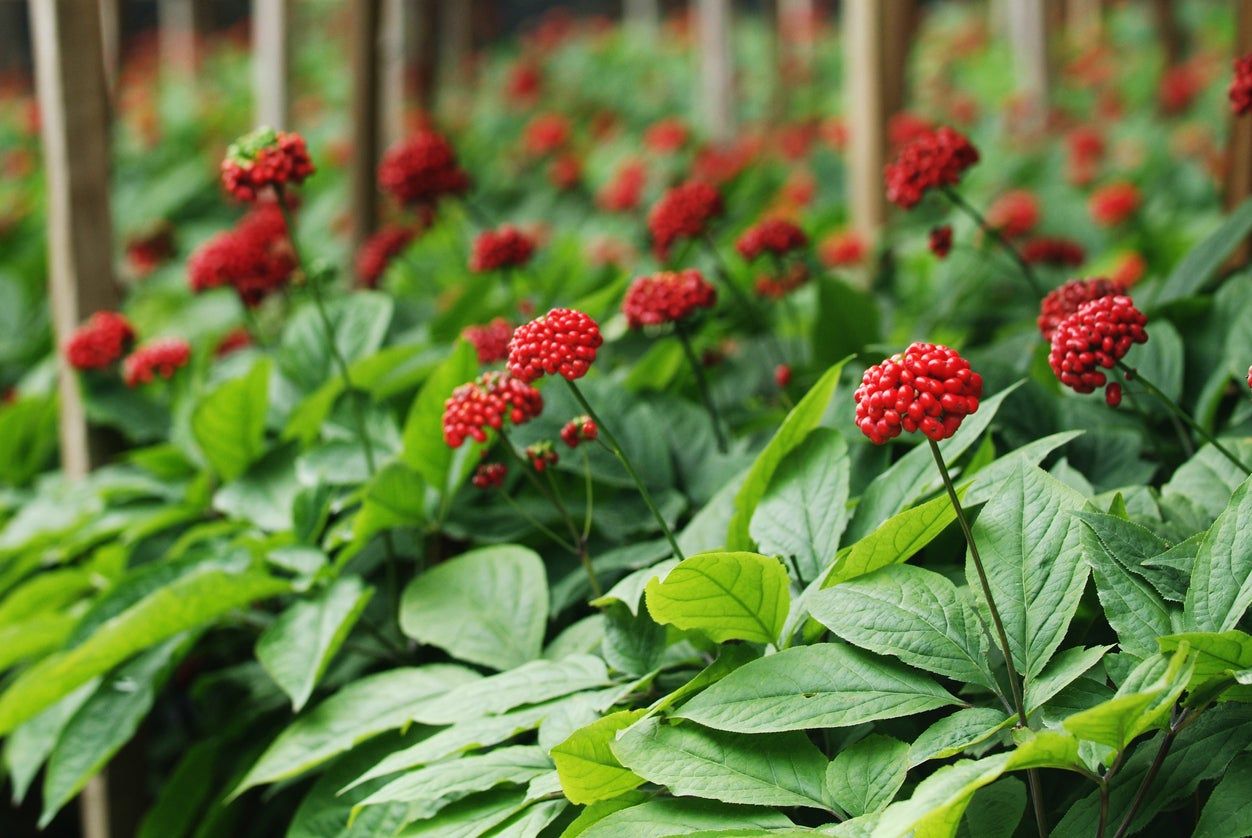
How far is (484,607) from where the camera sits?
1.87 meters

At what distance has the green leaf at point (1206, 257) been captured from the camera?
2201 mm

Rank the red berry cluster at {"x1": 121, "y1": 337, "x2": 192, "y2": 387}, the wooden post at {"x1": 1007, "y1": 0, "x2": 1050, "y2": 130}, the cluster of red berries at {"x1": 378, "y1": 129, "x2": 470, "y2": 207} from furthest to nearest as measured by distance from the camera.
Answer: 1. the wooden post at {"x1": 1007, "y1": 0, "x2": 1050, "y2": 130}
2. the cluster of red berries at {"x1": 378, "y1": 129, "x2": 470, "y2": 207}
3. the red berry cluster at {"x1": 121, "y1": 337, "x2": 192, "y2": 387}

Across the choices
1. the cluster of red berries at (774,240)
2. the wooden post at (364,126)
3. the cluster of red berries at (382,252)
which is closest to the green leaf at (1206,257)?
the cluster of red berries at (774,240)

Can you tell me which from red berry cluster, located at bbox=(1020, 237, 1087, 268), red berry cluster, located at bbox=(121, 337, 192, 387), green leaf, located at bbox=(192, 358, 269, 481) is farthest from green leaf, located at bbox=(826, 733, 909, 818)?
red berry cluster, located at bbox=(1020, 237, 1087, 268)

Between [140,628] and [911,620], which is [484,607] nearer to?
[140,628]

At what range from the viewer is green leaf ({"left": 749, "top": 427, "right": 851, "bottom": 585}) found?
161 centimetres

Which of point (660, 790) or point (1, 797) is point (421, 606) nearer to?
point (660, 790)

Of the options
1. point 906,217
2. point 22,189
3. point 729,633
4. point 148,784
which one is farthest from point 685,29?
point 729,633

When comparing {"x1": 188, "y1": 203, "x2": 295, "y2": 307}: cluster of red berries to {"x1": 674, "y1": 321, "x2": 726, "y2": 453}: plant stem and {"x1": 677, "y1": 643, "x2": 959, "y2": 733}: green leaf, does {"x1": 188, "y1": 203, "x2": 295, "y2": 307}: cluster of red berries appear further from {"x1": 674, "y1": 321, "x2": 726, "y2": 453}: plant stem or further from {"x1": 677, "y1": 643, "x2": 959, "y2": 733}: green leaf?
{"x1": 677, "y1": 643, "x2": 959, "y2": 733}: green leaf

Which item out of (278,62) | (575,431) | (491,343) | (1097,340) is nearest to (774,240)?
(491,343)

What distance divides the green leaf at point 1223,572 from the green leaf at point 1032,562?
0.12 metres

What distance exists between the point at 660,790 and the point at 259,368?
133cm

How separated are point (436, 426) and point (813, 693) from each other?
0.90m

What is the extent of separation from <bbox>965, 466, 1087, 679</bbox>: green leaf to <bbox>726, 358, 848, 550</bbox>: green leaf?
1.09 feet
